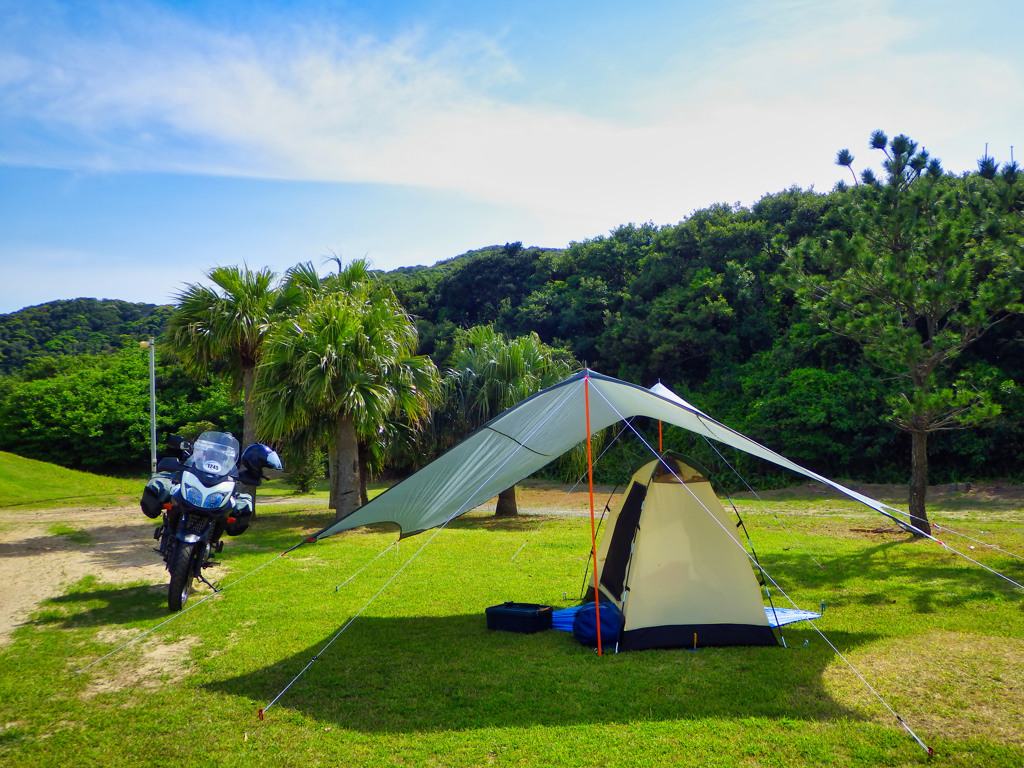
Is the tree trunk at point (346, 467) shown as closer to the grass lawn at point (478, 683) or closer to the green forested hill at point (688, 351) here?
the green forested hill at point (688, 351)

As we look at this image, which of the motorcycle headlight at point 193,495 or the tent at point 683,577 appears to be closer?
the tent at point 683,577

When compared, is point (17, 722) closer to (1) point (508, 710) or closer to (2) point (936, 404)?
(1) point (508, 710)

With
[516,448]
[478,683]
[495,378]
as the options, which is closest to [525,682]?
[478,683]

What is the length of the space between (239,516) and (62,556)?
497 cm

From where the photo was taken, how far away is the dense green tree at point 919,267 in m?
10.7

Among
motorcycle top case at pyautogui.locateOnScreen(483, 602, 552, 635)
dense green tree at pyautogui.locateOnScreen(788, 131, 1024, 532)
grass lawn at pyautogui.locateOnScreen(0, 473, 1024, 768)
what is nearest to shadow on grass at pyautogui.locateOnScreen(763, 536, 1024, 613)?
grass lawn at pyautogui.locateOnScreen(0, 473, 1024, 768)

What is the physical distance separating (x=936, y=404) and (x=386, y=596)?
8176 mm

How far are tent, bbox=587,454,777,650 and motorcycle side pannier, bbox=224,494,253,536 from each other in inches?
150

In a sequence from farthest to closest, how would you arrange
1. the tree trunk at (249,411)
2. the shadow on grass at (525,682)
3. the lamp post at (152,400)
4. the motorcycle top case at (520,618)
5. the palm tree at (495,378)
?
the lamp post at (152,400), the palm tree at (495,378), the tree trunk at (249,411), the motorcycle top case at (520,618), the shadow on grass at (525,682)

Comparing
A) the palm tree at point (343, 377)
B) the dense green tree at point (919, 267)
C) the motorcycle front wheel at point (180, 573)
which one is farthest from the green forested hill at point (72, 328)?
the dense green tree at point (919, 267)

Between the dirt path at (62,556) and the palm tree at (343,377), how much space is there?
3213mm

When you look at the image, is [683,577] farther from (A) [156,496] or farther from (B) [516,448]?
(A) [156,496]

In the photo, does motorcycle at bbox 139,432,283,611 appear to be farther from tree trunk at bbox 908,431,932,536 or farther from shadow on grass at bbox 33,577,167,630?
tree trunk at bbox 908,431,932,536

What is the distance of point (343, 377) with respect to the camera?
1317cm
